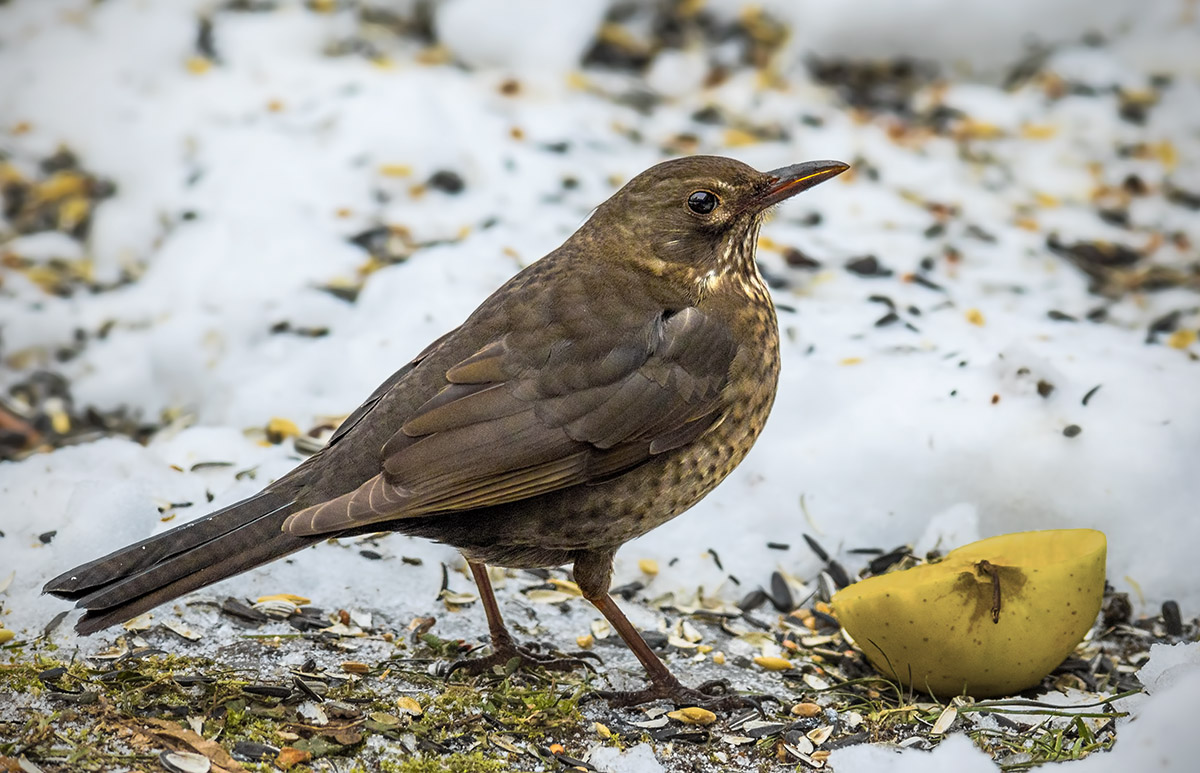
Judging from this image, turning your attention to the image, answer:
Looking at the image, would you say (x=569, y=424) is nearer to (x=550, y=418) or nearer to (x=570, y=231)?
(x=550, y=418)

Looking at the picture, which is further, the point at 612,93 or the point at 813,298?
the point at 612,93

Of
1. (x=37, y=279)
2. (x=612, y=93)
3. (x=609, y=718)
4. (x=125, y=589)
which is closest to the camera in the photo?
(x=125, y=589)

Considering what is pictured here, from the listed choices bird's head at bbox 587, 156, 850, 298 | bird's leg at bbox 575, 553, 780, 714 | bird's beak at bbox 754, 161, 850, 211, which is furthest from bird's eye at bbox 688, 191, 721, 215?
bird's leg at bbox 575, 553, 780, 714

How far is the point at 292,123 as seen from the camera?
6.92m

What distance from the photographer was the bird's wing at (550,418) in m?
3.50

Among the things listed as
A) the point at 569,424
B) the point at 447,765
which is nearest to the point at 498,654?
the point at 447,765

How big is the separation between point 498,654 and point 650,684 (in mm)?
468

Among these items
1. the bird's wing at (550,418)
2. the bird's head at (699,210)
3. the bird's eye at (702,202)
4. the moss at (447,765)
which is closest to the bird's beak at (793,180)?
the bird's head at (699,210)

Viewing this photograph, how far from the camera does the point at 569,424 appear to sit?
361cm

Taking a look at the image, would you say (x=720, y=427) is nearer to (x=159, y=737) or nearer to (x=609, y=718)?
(x=609, y=718)

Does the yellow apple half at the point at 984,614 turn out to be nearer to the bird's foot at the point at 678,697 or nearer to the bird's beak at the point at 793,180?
the bird's foot at the point at 678,697

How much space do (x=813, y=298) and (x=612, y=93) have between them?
2.27 m

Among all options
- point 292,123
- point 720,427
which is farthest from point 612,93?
point 720,427

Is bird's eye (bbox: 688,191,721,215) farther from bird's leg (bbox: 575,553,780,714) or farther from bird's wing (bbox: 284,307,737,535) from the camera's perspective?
bird's leg (bbox: 575,553,780,714)
